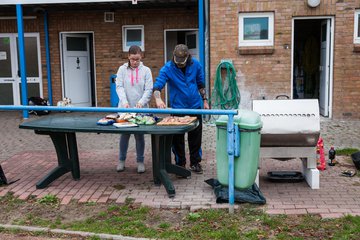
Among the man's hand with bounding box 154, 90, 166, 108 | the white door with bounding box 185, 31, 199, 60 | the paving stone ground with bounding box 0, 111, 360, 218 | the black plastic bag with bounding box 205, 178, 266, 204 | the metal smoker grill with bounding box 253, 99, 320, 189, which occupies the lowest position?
the paving stone ground with bounding box 0, 111, 360, 218

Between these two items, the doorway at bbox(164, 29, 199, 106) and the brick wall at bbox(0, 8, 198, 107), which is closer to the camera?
the brick wall at bbox(0, 8, 198, 107)

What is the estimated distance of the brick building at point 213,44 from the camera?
35.0 ft

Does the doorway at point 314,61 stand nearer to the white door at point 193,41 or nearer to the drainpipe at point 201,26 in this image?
the drainpipe at point 201,26

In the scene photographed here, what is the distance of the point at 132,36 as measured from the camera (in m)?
13.2

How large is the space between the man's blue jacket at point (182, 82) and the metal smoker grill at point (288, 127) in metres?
1.06

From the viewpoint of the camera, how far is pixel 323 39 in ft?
37.5

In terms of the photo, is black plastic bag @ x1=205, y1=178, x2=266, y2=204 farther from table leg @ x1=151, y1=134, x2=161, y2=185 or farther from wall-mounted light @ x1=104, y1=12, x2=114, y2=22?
wall-mounted light @ x1=104, y1=12, x2=114, y2=22

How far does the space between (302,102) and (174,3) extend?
7741 millimetres

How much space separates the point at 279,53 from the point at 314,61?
2.25 metres

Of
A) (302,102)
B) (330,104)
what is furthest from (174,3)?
(302,102)

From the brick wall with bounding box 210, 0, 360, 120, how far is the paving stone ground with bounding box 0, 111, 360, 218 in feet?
8.09

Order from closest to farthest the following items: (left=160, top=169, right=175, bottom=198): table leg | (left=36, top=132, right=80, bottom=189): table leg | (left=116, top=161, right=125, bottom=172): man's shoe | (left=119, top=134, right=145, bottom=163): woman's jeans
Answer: (left=160, top=169, right=175, bottom=198): table leg, (left=36, top=132, right=80, bottom=189): table leg, (left=119, top=134, right=145, bottom=163): woman's jeans, (left=116, top=161, right=125, bottom=172): man's shoe

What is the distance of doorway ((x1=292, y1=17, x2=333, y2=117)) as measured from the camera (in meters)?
10.9

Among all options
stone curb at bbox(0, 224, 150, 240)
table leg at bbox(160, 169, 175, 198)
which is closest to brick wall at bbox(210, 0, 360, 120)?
table leg at bbox(160, 169, 175, 198)
